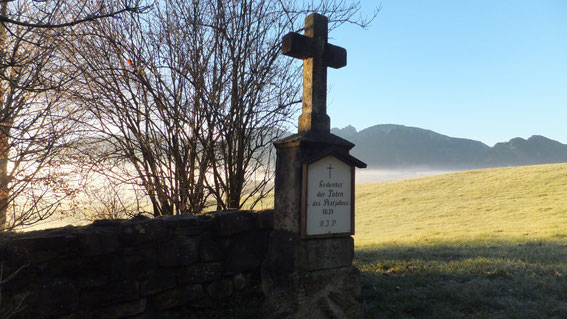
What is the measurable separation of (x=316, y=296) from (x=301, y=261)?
17.3 inches

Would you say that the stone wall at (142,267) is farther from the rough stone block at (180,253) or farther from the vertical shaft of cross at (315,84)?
the vertical shaft of cross at (315,84)

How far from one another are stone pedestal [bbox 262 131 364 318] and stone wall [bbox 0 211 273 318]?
68 centimetres

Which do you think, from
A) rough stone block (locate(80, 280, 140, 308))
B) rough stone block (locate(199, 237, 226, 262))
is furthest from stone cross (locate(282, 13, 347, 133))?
rough stone block (locate(80, 280, 140, 308))

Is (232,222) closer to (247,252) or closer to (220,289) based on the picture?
(247,252)

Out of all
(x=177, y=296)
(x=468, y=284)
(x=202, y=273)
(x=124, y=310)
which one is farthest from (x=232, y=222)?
(x=468, y=284)

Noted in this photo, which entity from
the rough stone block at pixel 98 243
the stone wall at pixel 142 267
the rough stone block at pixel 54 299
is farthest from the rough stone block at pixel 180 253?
the rough stone block at pixel 54 299

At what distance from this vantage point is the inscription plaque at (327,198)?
416 cm

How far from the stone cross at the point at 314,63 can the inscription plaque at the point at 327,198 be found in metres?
0.46

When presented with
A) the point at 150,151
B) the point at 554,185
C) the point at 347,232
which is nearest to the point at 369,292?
the point at 347,232

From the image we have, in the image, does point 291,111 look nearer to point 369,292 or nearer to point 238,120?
point 238,120

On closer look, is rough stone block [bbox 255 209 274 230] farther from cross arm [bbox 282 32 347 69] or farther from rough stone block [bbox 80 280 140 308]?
cross arm [bbox 282 32 347 69]

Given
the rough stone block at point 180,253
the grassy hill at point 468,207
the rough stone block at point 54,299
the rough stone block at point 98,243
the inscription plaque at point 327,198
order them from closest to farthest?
the rough stone block at point 54,299 → the rough stone block at point 98,243 → the inscription plaque at point 327,198 → the rough stone block at point 180,253 → the grassy hill at point 468,207

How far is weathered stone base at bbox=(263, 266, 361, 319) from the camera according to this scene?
13.4 ft

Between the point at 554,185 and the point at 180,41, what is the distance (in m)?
21.6
